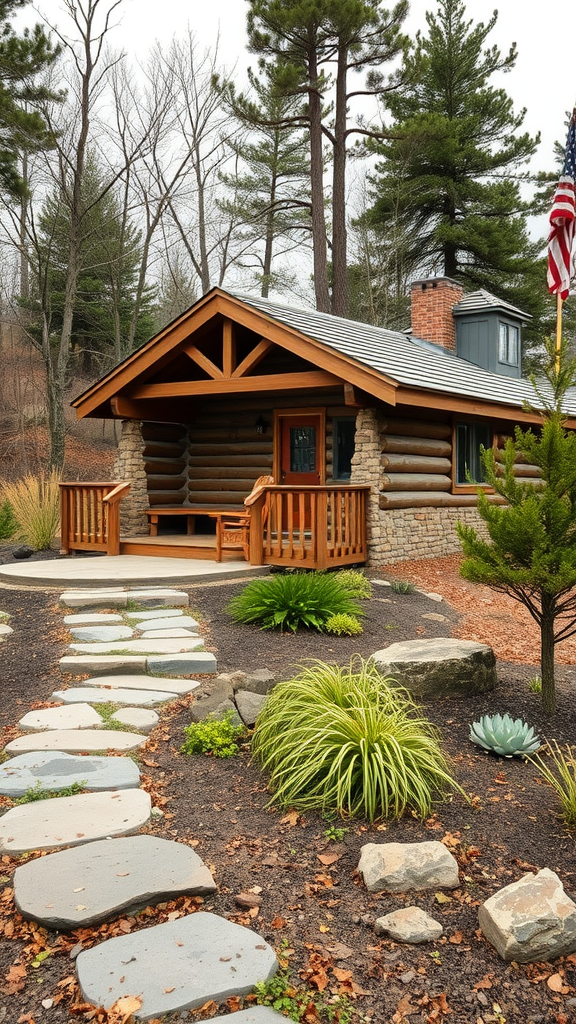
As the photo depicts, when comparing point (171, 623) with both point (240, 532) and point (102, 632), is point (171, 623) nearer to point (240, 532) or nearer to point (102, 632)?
point (102, 632)

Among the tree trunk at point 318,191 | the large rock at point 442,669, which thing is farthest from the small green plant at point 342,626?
the tree trunk at point 318,191

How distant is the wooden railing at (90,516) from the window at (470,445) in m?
5.78

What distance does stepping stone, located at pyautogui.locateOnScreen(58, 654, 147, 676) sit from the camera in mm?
5734

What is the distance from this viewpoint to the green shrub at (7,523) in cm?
1319

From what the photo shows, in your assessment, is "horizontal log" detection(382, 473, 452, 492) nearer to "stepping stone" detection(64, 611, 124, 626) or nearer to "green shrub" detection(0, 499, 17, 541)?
"stepping stone" detection(64, 611, 124, 626)

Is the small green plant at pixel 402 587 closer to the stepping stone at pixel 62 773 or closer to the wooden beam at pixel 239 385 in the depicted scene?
the wooden beam at pixel 239 385

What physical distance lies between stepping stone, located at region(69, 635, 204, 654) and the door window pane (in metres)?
6.95

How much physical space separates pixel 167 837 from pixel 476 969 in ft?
4.50

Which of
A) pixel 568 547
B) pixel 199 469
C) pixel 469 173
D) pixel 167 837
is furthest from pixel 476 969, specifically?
pixel 469 173

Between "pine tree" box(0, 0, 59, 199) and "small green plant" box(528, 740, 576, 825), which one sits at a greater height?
"pine tree" box(0, 0, 59, 199)

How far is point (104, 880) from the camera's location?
9.43 feet

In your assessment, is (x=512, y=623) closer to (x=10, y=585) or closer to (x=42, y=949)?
(x=10, y=585)

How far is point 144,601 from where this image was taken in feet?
26.6

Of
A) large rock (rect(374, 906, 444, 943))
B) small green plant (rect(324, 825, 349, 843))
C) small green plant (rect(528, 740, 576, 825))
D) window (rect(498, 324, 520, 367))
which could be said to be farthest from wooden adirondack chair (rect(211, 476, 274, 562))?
window (rect(498, 324, 520, 367))
